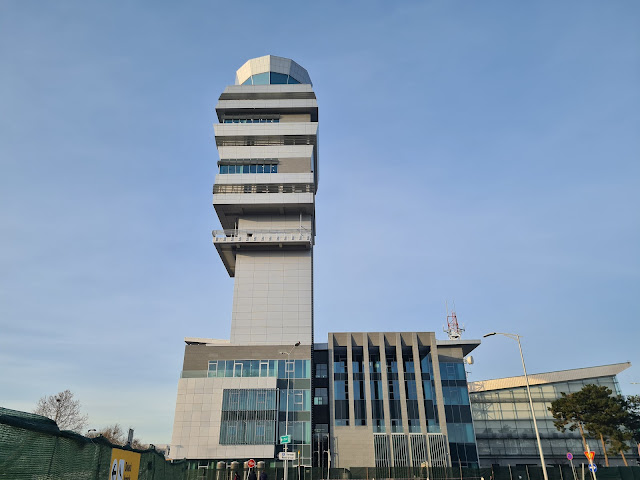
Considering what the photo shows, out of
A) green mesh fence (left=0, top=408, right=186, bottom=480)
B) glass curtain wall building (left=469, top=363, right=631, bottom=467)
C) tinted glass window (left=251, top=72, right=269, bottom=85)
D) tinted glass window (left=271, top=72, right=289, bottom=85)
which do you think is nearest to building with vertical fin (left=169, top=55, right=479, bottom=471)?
tinted glass window (left=271, top=72, right=289, bottom=85)

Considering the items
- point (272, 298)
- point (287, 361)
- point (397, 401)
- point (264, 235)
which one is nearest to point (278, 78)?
point (264, 235)

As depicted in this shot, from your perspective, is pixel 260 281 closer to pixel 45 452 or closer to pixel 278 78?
pixel 278 78

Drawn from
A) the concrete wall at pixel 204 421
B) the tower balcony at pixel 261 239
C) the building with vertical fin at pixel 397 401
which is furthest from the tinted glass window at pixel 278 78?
the concrete wall at pixel 204 421

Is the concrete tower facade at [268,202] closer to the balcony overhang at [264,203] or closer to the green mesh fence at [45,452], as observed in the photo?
the balcony overhang at [264,203]

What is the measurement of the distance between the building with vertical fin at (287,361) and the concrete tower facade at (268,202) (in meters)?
0.19

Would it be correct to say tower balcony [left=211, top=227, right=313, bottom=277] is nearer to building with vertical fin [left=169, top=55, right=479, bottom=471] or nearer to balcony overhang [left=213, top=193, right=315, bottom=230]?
building with vertical fin [left=169, top=55, right=479, bottom=471]

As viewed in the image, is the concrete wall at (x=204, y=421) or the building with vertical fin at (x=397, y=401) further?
the building with vertical fin at (x=397, y=401)

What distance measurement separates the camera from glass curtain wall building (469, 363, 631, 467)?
80.5 meters

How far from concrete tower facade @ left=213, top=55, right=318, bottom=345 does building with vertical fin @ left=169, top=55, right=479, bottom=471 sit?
19 cm

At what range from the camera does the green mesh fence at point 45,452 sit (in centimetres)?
981

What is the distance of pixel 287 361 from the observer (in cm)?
6644

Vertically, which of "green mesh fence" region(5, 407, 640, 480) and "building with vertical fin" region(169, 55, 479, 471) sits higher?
"building with vertical fin" region(169, 55, 479, 471)

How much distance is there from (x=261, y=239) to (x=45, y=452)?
66.1 meters

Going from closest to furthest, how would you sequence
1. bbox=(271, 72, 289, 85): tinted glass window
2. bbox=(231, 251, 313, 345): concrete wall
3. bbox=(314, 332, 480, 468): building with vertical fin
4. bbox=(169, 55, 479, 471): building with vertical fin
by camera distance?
bbox=(169, 55, 479, 471): building with vertical fin → bbox=(314, 332, 480, 468): building with vertical fin → bbox=(231, 251, 313, 345): concrete wall → bbox=(271, 72, 289, 85): tinted glass window
